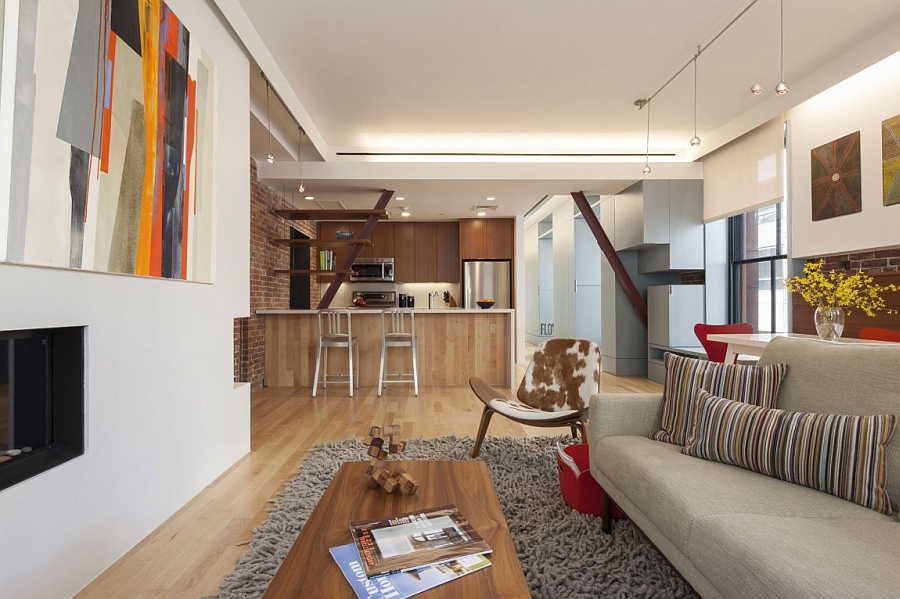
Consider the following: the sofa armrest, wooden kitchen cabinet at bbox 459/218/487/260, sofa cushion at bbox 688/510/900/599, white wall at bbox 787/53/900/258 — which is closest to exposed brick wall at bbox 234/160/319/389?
wooden kitchen cabinet at bbox 459/218/487/260

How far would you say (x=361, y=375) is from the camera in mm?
6105

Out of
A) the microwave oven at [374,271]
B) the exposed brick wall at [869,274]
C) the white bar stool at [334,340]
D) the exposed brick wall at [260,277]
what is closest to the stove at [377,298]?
the microwave oven at [374,271]

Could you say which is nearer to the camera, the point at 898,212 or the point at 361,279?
the point at 898,212

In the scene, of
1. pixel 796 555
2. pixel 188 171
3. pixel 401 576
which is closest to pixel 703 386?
pixel 796 555

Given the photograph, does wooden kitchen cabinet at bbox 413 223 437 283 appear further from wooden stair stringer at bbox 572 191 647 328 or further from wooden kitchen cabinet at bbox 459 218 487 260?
wooden stair stringer at bbox 572 191 647 328

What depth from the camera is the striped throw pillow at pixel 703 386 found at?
2002 millimetres

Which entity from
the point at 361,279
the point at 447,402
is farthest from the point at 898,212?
the point at 361,279

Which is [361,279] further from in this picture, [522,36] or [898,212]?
[898,212]

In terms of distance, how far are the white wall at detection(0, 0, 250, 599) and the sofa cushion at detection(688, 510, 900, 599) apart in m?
1.94

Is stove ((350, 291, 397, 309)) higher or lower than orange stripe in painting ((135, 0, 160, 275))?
lower

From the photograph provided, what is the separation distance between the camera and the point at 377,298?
9062 millimetres

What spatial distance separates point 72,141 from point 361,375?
4.61 metres

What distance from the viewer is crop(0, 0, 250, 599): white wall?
1.61 m

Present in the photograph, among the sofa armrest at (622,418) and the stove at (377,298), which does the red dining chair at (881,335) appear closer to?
the sofa armrest at (622,418)
